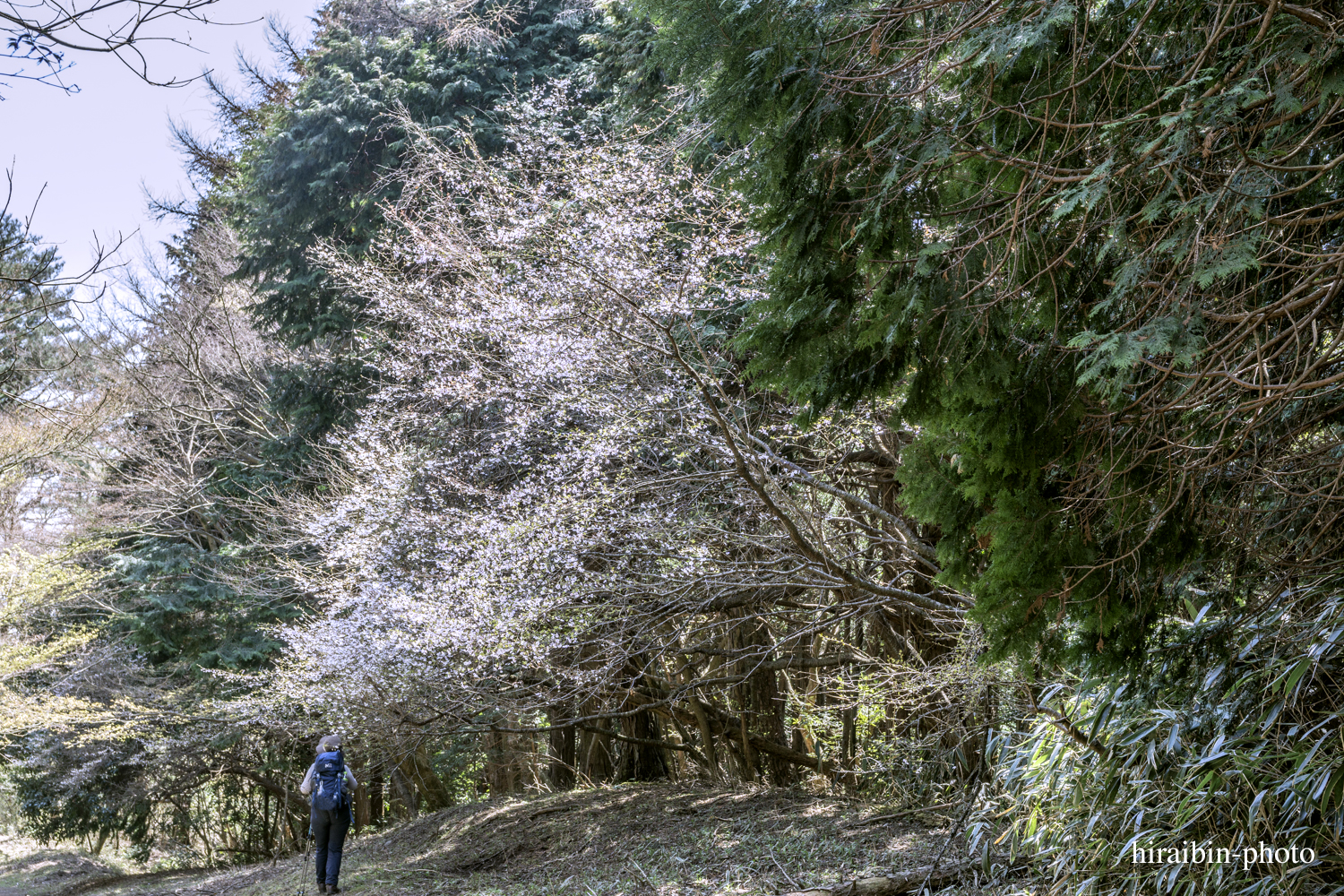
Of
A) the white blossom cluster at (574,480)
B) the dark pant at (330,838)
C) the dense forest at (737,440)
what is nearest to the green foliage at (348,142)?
the dense forest at (737,440)

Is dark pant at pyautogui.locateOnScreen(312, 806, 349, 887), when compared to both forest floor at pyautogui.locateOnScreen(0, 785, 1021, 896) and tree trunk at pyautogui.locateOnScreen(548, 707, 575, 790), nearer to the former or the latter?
forest floor at pyautogui.locateOnScreen(0, 785, 1021, 896)

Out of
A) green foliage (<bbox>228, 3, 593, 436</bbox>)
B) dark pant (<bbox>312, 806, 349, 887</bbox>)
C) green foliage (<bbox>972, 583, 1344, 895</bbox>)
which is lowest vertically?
dark pant (<bbox>312, 806, 349, 887</bbox>)

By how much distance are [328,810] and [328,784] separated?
196 millimetres

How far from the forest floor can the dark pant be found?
0.26 m

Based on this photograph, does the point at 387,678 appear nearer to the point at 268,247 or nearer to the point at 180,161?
the point at 268,247

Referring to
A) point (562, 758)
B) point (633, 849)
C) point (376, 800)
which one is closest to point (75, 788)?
point (376, 800)

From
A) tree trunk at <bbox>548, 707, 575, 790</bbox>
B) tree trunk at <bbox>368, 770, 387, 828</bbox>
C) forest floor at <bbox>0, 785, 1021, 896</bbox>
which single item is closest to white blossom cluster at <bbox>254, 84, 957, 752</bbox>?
forest floor at <bbox>0, 785, 1021, 896</bbox>

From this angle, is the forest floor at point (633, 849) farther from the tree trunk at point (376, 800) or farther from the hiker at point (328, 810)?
the tree trunk at point (376, 800)

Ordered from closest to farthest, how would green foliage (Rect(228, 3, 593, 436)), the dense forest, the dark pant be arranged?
the dense forest
the dark pant
green foliage (Rect(228, 3, 593, 436))

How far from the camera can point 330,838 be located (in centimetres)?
722

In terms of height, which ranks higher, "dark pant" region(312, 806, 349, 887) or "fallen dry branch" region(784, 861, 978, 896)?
"dark pant" region(312, 806, 349, 887)

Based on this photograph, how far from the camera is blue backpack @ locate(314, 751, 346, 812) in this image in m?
7.18

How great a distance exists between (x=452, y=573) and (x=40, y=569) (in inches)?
306

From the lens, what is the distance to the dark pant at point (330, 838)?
7.17 m
